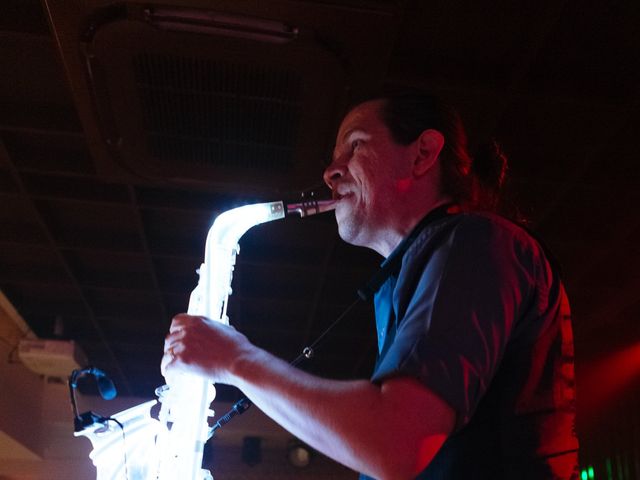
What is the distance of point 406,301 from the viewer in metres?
1.20

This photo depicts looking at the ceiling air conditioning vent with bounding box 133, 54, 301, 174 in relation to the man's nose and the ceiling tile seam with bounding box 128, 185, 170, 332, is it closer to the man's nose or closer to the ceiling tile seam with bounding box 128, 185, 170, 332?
the ceiling tile seam with bounding box 128, 185, 170, 332

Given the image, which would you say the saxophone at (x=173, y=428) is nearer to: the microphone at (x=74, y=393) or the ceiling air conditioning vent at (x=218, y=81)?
the microphone at (x=74, y=393)

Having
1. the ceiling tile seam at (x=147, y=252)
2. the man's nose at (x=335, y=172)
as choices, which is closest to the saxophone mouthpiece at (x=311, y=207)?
the man's nose at (x=335, y=172)

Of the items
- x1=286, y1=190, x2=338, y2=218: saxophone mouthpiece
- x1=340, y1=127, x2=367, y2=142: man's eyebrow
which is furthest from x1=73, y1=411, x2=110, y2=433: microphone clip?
x1=340, y1=127, x2=367, y2=142: man's eyebrow

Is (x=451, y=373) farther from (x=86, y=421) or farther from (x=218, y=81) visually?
(x=218, y=81)

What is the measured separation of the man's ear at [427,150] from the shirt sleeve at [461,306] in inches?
16.2

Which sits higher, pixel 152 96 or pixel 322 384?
pixel 152 96

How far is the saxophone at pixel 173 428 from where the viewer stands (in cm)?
165

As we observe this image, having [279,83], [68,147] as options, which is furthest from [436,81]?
[68,147]

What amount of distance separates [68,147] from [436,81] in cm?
202

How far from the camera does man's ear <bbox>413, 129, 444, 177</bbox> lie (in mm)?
1618

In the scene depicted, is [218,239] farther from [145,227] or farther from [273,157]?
[145,227]

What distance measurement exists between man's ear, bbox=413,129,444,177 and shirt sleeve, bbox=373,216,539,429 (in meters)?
0.41

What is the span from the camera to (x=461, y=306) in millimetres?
1077
